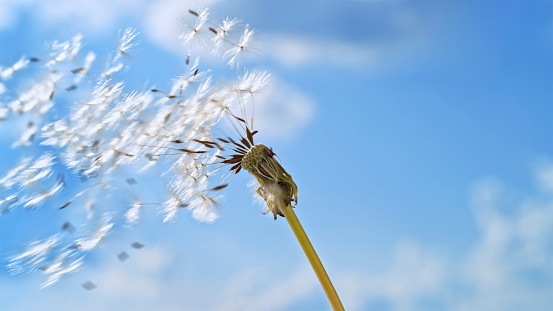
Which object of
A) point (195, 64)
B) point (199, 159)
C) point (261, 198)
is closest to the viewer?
point (261, 198)

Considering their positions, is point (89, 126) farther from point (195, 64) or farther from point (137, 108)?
point (195, 64)

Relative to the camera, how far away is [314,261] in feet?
10.3

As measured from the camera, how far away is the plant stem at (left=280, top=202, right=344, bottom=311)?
3139 millimetres

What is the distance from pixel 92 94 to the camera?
374 centimetres

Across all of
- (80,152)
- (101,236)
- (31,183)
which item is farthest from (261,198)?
(31,183)

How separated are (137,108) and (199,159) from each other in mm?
566

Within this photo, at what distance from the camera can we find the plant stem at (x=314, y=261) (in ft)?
10.3

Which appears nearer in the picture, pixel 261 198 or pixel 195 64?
pixel 261 198

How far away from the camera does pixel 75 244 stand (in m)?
3.41

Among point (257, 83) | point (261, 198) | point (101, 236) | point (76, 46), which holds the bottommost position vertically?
point (261, 198)

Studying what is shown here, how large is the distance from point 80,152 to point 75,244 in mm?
631

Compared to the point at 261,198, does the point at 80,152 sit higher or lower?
higher

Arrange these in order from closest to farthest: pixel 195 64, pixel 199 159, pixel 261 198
→ pixel 261 198
pixel 199 159
pixel 195 64

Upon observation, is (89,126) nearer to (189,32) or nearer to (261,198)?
(189,32)
